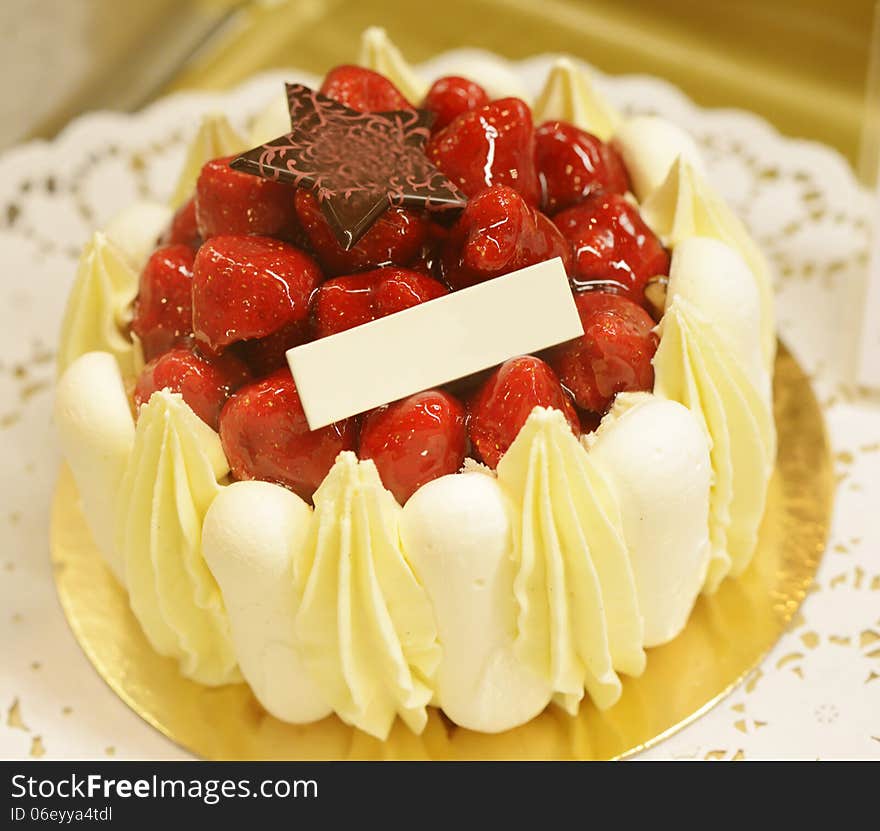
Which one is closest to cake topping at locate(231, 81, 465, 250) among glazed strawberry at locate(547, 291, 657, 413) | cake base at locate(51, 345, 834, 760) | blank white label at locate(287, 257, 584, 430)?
blank white label at locate(287, 257, 584, 430)

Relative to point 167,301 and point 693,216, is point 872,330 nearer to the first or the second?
point 693,216

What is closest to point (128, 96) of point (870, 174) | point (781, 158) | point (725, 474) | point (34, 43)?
point (34, 43)

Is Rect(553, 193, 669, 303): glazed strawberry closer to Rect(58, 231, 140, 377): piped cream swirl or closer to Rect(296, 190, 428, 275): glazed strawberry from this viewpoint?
Rect(296, 190, 428, 275): glazed strawberry

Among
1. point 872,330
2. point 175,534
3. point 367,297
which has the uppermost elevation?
point 367,297

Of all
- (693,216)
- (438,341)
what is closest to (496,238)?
(438,341)

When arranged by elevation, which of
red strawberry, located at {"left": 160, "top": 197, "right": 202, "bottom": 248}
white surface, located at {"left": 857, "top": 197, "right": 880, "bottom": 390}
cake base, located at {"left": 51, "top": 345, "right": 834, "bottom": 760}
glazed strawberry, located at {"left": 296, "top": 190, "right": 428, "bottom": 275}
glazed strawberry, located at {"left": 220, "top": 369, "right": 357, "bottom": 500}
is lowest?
cake base, located at {"left": 51, "top": 345, "right": 834, "bottom": 760}

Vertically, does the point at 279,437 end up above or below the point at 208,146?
below
